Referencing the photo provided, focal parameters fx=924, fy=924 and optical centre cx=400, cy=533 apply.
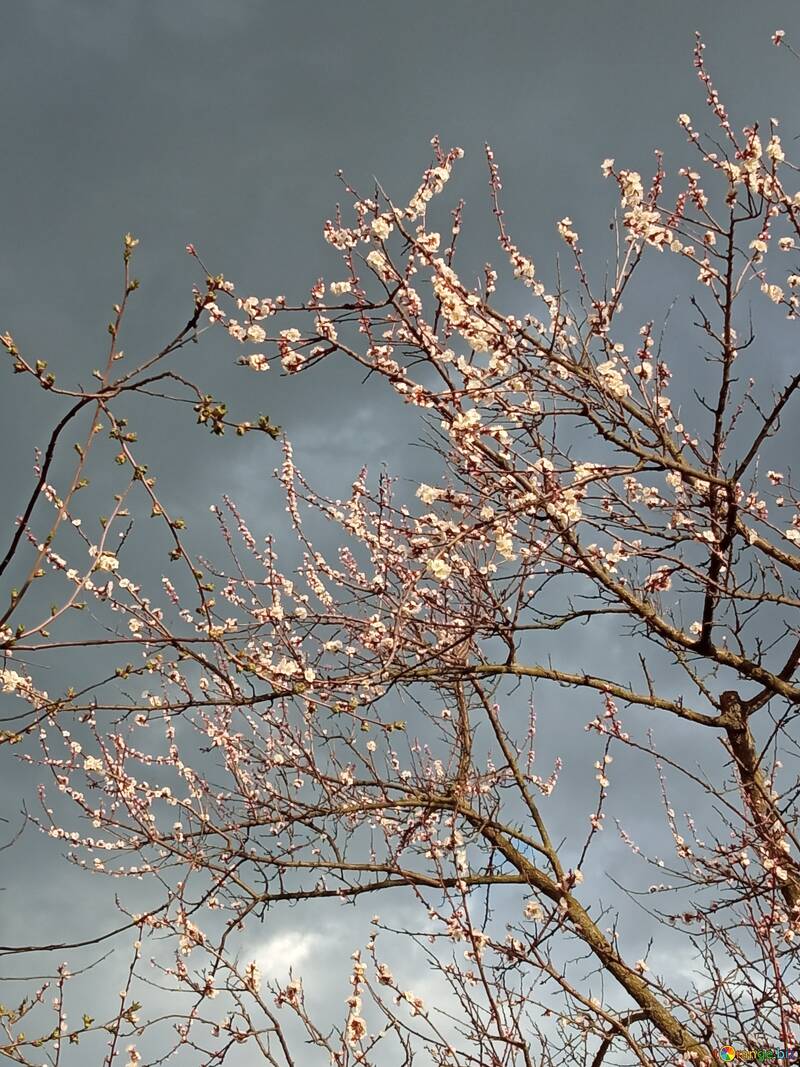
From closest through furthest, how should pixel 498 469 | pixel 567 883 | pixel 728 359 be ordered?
1. pixel 498 469
2. pixel 728 359
3. pixel 567 883

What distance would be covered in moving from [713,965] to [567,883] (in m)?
2.14

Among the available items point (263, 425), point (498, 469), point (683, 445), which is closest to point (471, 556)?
point (498, 469)

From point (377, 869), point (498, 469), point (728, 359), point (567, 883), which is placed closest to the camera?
point (498, 469)

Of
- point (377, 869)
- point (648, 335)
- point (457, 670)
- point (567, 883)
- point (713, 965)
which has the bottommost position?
point (713, 965)

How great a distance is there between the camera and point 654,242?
5406 mm

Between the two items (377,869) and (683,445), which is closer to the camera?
(683,445)

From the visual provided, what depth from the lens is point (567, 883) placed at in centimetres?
649

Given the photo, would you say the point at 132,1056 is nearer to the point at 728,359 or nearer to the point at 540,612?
the point at 540,612

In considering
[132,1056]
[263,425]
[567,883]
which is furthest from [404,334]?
[132,1056]

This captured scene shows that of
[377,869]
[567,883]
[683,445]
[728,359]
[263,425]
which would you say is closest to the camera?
[263,425]

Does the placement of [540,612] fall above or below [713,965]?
above

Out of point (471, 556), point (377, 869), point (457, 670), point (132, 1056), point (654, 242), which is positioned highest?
point (654, 242)

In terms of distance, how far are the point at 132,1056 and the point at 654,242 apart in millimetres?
6125

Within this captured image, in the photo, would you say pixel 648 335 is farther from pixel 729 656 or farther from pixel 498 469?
pixel 729 656
